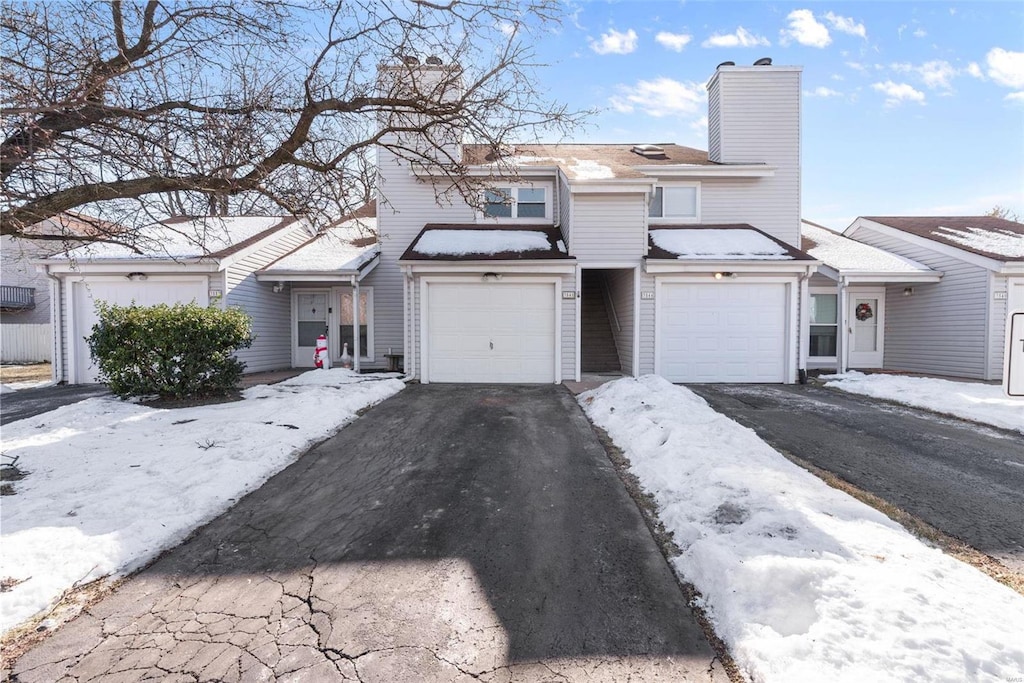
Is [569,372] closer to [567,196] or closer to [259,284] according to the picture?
[567,196]

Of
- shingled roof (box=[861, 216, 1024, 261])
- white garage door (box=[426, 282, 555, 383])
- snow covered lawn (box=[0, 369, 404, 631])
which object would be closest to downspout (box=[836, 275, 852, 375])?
shingled roof (box=[861, 216, 1024, 261])

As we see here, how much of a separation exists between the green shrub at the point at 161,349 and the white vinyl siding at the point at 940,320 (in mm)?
16367

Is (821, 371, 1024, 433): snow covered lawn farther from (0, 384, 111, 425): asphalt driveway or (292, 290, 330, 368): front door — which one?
(0, 384, 111, 425): asphalt driveway

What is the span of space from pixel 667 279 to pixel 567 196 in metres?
2.96

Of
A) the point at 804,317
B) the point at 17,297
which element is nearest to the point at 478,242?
the point at 804,317

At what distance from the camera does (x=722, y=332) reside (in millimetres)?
10125

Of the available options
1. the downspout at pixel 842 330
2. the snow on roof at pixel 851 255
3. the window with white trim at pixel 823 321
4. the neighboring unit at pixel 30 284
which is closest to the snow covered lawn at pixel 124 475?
the neighboring unit at pixel 30 284

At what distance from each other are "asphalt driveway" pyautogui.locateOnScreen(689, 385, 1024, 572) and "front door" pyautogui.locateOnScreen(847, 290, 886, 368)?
219 inches

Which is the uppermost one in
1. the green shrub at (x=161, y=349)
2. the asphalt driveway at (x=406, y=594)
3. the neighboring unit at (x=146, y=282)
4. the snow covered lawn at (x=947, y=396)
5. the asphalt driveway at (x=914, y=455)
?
the neighboring unit at (x=146, y=282)

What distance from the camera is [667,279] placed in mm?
10055

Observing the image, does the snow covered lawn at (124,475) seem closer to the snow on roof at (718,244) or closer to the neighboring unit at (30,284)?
the neighboring unit at (30,284)

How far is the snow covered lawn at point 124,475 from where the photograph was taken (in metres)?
2.95

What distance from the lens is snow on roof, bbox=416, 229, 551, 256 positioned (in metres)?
9.98

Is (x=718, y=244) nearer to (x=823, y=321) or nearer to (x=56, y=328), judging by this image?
(x=823, y=321)
